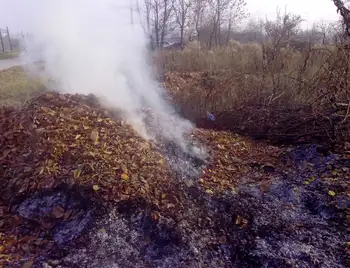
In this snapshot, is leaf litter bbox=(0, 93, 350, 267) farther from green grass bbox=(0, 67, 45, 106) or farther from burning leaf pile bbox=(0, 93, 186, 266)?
green grass bbox=(0, 67, 45, 106)

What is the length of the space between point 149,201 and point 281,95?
4148 mm

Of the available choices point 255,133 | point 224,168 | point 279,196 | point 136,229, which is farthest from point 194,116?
point 136,229

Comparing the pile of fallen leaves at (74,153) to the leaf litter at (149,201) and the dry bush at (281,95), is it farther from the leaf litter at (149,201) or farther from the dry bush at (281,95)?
the dry bush at (281,95)

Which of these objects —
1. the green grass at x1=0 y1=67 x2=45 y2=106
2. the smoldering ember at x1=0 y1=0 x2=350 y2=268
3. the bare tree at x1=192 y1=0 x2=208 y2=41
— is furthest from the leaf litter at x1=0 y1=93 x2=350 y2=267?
the bare tree at x1=192 y1=0 x2=208 y2=41

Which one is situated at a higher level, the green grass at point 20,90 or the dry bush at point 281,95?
the dry bush at point 281,95

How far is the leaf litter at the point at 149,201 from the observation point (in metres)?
3.03

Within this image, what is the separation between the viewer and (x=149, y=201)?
11.5 feet

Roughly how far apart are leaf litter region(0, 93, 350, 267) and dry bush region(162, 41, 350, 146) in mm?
738

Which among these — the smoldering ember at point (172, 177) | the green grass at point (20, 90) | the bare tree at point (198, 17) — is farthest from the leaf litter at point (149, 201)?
the bare tree at point (198, 17)

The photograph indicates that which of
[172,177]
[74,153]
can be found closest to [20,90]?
[74,153]

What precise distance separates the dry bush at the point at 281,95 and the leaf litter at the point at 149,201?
29.1 inches

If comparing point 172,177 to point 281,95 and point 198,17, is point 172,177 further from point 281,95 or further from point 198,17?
point 198,17

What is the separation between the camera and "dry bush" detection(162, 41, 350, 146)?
5.08 metres

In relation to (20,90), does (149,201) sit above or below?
below
